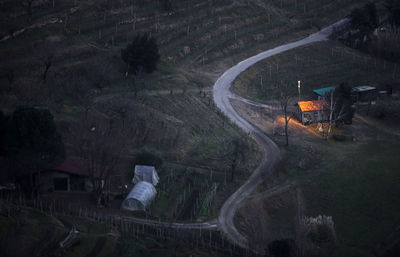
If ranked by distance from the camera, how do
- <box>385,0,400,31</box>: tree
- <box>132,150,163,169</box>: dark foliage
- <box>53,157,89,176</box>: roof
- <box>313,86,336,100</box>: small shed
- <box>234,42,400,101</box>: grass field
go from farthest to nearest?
<box>385,0,400,31</box>: tree < <box>234,42,400,101</box>: grass field < <box>313,86,336,100</box>: small shed < <box>132,150,163,169</box>: dark foliage < <box>53,157,89,176</box>: roof

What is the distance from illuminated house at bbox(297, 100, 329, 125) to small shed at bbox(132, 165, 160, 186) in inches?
974

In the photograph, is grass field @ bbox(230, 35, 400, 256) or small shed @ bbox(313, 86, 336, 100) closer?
grass field @ bbox(230, 35, 400, 256)

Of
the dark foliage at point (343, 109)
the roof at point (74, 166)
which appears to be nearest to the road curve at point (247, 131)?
the dark foliage at point (343, 109)

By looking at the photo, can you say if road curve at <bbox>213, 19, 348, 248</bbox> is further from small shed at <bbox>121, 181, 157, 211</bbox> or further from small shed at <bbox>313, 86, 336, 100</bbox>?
small shed at <bbox>313, 86, 336, 100</bbox>

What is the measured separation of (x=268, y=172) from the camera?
52.2m

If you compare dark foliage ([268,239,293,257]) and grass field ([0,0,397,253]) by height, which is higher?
grass field ([0,0,397,253])

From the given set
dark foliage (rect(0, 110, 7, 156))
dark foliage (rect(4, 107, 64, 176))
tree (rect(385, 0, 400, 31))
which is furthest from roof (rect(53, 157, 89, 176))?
tree (rect(385, 0, 400, 31))

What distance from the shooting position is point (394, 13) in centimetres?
9150

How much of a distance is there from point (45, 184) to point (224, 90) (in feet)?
103

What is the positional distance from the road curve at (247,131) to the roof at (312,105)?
762cm

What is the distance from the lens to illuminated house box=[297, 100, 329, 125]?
6456 centimetres

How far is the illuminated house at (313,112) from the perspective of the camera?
2542 inches

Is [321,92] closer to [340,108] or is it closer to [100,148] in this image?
[340,108]

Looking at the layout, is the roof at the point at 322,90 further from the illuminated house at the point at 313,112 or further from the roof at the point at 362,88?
the illuminated house at the point at 313,112
